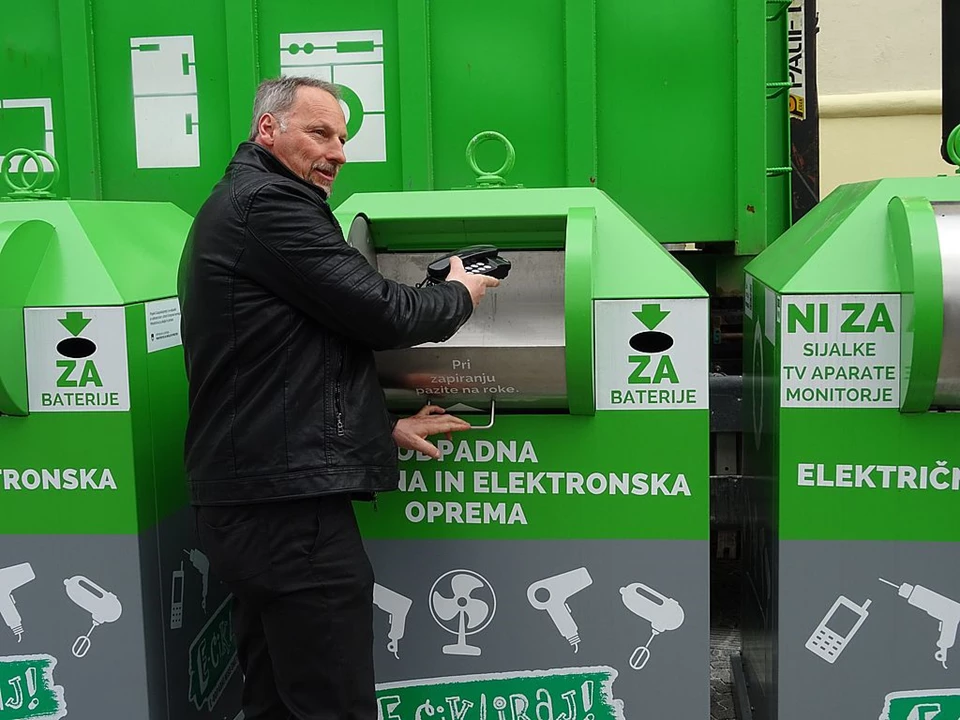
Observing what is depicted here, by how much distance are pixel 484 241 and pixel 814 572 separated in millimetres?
1066

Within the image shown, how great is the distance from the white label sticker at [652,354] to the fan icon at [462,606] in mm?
504

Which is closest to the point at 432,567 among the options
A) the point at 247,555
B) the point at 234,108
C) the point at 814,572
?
the point at 247,555

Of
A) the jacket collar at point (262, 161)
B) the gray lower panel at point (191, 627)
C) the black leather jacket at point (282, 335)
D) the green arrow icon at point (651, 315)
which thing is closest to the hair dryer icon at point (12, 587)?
the gray lower panel at point (191, 627)

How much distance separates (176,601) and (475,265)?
114 cm

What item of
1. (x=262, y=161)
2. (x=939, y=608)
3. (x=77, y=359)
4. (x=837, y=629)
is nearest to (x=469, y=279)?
(x=262, y=161)

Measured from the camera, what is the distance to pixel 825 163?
7.49 m

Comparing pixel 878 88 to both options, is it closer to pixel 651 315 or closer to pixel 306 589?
pixel 651 315

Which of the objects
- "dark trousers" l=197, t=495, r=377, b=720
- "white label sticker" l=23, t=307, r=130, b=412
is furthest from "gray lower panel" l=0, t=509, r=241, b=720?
"dark trousers" l=197, t=495, r=377, b=720

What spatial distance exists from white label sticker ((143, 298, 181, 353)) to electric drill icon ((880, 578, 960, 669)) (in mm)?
1736

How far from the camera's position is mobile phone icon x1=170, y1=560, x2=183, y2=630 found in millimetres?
2521

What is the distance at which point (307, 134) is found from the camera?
2113 mm

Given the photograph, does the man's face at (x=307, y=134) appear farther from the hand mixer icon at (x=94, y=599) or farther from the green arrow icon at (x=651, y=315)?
the hand mixer icon at (x=94, y=599)

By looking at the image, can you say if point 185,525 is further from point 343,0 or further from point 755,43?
point 755,43

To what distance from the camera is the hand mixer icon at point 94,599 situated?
239 centimetres
